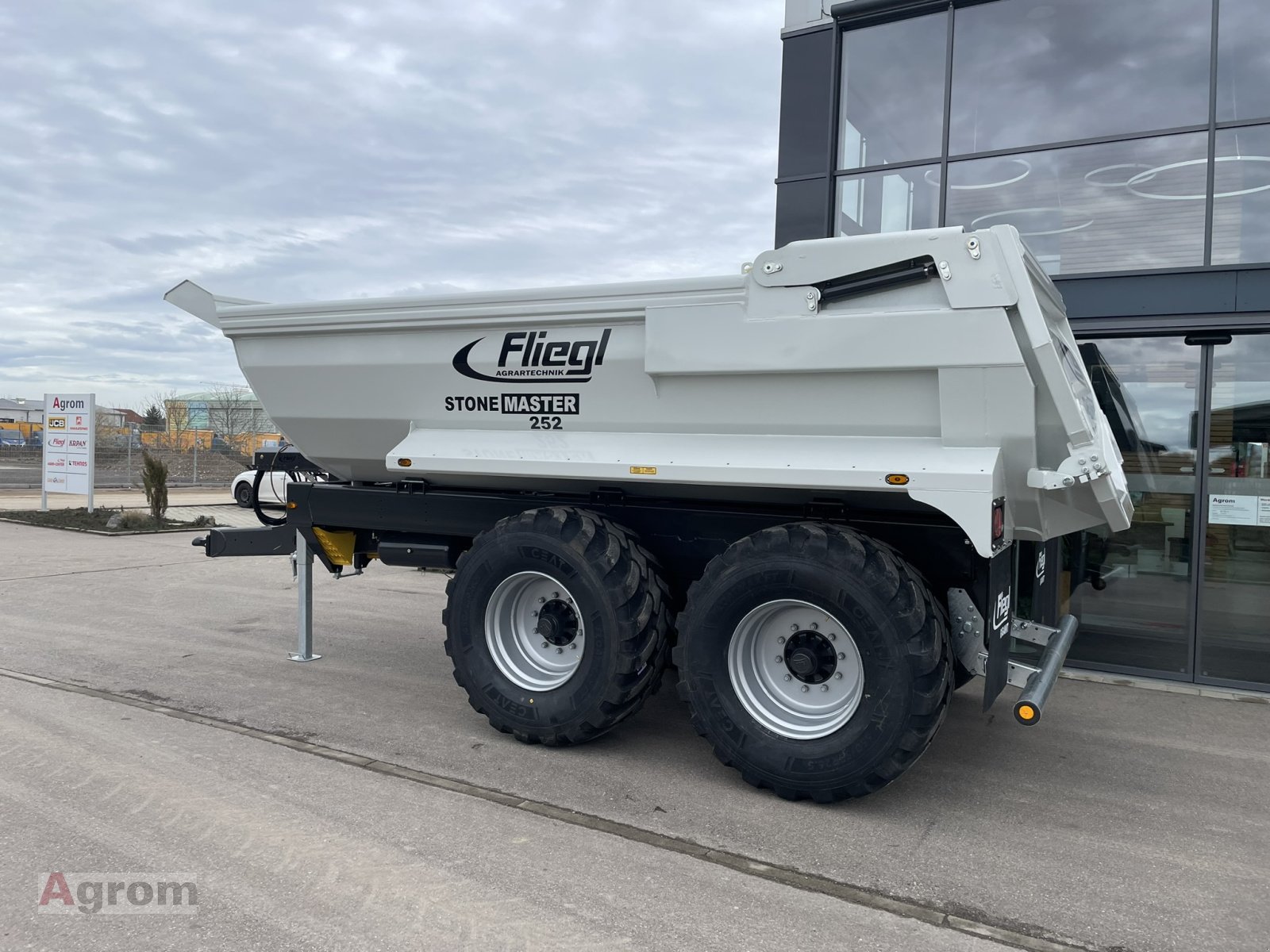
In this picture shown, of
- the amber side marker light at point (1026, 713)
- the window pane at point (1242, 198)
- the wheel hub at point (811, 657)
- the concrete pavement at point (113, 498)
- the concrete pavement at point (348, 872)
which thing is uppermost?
the window pane at point (1242, 198)

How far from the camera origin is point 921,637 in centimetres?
403

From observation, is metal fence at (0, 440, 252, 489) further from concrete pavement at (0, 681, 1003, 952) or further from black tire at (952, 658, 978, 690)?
black tire at (952, 658, 978, 690)

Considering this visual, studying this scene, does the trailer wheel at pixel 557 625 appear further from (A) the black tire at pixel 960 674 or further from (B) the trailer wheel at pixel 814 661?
(A) the black tire at pixel 960 674

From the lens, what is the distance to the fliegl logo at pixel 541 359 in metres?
4.94

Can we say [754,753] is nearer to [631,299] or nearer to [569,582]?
[569,582]

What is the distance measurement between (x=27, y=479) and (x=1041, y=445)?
28.6m

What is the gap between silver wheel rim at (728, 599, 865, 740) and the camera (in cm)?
436

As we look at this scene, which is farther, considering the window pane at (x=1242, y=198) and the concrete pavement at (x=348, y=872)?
the window pane at (x=1242, y=198)

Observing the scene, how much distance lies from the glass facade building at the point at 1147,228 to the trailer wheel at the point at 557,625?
358cm

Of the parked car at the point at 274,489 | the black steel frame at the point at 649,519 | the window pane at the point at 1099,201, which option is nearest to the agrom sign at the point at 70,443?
the parked car at the point at 274,489

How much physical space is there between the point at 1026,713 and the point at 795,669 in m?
1.02

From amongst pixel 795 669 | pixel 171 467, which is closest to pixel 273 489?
pixel 795 669

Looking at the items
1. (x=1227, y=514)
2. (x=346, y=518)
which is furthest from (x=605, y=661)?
(x=1227, y=514)

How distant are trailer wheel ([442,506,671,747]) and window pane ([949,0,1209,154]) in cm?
521
